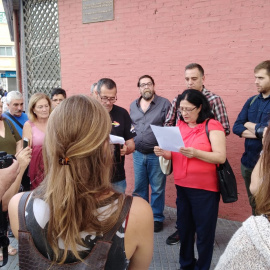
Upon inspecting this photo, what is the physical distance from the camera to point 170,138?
2.88 meters

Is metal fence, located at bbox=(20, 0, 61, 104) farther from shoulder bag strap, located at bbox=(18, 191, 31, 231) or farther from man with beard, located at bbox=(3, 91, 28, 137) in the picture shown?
shoulder bag strap, located at bbox=(18, 191, 31, 231)

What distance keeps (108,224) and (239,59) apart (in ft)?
12.0

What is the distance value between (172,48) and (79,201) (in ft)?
13.0

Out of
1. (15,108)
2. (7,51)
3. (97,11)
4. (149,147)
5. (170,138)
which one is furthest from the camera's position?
(7,51)

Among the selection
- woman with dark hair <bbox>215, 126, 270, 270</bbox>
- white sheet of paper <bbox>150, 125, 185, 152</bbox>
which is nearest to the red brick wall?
white sheet of paper <bbox>150, 125, 185, 152</bbox>

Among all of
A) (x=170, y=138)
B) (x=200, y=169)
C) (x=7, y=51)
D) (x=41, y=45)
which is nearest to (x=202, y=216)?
(x=200, y=169)

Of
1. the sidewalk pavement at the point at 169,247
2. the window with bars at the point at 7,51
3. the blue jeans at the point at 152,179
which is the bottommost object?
the sidewalk pavement at the point at 169,247

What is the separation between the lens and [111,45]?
5.39 m

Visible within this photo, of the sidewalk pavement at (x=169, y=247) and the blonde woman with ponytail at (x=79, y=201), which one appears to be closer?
the blonde woman with ponytail at (x=79, y=201)

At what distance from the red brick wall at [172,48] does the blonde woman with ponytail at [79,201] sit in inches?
135

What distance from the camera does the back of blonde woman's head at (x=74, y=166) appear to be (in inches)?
47.6

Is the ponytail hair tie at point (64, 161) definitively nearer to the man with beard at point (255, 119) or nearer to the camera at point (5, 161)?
A: the camera at point (5, 161)

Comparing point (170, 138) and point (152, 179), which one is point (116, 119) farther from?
point (152, 179)

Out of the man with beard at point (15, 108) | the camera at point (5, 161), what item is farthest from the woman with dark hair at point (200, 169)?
the man with beard at point (15, 108)
